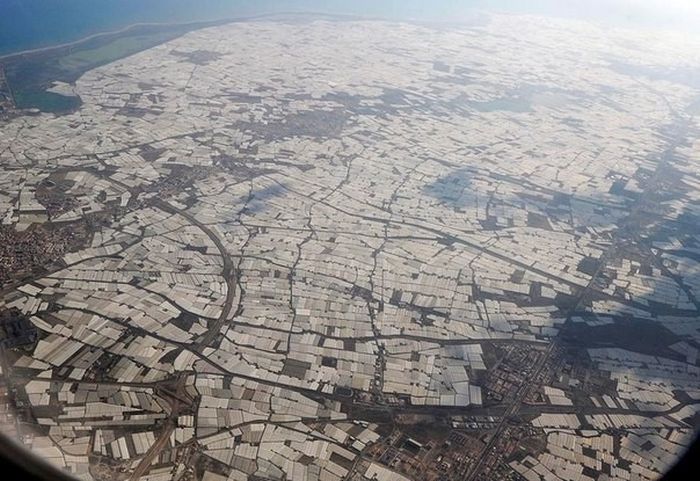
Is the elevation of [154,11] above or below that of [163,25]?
above

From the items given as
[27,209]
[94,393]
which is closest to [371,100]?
[27,209]

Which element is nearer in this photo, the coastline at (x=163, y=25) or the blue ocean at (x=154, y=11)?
the coastline at (x=163, y=25)

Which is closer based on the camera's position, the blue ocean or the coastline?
the coastline

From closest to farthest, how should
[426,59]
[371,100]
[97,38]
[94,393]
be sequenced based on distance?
[94,393], [371,100], [97,38], [426,59]

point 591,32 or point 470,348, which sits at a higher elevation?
point 470,348

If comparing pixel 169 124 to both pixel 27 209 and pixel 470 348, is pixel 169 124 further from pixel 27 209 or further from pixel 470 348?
pixel 470 348

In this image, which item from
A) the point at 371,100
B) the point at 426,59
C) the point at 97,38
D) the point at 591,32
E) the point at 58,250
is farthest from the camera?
the point at 591,32

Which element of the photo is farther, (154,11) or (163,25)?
(154,11)

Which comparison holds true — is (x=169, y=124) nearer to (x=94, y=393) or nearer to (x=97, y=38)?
(x=94, y=393)

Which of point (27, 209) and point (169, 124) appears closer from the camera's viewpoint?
point (27, 209)
